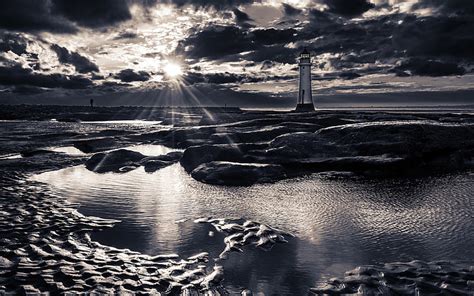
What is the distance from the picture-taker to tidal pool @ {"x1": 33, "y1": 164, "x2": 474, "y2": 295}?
4.27m

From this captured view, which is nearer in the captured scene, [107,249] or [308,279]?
[308,279]

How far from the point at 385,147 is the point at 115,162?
406 inches

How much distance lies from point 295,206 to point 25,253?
4943 millimetres

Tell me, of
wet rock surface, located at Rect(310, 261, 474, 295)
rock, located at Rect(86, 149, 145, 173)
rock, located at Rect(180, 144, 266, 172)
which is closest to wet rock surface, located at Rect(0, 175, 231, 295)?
wet rock surface, located at Rect(310, 261, 474, 295)

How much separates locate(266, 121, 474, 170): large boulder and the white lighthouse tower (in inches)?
1310

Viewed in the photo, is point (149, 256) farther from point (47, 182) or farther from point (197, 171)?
point (47, 182)

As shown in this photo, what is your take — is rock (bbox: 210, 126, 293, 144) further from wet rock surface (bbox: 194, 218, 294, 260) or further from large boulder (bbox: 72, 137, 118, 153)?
wet rock surface (bbox: 194, 218, 294, 260)

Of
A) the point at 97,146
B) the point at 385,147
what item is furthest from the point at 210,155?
the point at 97,146

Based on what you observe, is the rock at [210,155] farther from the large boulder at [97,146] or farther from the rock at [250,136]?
Answer: the large boulder at [97,146]

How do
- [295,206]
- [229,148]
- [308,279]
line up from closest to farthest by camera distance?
[308,279]
[295,206]
[229,148]

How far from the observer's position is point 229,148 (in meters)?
13.0

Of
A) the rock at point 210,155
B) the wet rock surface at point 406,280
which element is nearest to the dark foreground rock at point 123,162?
the rock at point 210,155

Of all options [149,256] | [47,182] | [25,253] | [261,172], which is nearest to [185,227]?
[149,256]

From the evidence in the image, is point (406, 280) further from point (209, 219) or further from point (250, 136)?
point (250, 136)
